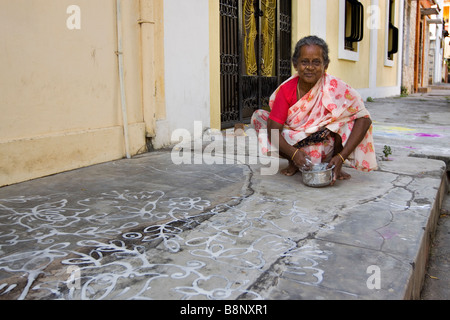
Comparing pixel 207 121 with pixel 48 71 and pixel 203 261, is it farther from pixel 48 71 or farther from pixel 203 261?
pixel 203 261

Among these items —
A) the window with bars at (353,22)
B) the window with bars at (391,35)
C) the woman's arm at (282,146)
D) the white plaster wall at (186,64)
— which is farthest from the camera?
the window with bars at (391,35)

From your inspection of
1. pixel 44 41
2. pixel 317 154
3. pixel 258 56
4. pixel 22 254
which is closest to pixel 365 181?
pixel 317 154

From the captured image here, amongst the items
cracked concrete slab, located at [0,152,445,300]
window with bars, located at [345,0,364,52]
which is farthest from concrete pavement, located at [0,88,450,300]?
window with bars, located at [345,0,364,52]

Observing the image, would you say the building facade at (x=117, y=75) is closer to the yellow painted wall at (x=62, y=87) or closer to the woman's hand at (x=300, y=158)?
the yellow painted wall at (x=62, y=87)

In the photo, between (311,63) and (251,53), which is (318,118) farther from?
(251,53)

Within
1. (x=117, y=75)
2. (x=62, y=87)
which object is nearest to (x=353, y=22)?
(x=117, y=75)

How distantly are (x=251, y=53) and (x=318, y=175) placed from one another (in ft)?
11.6

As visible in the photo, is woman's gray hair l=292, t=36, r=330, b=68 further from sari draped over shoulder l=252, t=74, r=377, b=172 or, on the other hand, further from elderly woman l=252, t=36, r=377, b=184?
sari draped over shoulder l=252, t=74, r=377, b=172

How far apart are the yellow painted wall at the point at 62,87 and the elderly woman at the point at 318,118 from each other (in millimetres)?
1303

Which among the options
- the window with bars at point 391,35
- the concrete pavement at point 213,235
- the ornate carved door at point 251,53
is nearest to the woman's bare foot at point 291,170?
the concrete pavement at point 213,235

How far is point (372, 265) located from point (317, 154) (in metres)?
1.31

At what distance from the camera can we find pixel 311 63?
8.55 ft

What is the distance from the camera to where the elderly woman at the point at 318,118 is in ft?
8.61

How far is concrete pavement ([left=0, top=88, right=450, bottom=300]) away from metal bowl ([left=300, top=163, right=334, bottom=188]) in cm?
5
